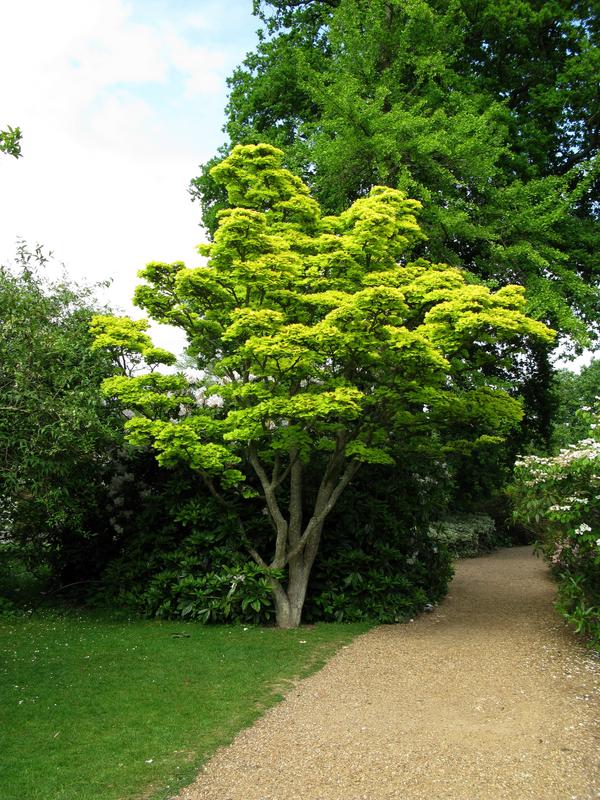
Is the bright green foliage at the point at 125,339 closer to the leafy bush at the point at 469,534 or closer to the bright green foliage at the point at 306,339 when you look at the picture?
the bright green foliage at the point at 306,339

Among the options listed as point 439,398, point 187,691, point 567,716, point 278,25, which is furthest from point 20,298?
point 278,25

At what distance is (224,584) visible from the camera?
934cm

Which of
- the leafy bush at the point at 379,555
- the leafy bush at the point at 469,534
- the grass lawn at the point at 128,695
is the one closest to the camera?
the grass lawn at the point at 128,695

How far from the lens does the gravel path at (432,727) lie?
4297 mm

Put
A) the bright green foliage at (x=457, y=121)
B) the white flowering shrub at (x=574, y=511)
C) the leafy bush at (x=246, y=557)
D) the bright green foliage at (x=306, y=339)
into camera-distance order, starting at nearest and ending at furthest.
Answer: the white flowering shrub at (x=574, y=511) → the bright green foliage at (x=306, y=339) → the leafy bush at (x=246, y=557) → the bright green foliage at (x=457, y=121)

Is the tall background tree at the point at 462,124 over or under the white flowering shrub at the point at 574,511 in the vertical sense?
over

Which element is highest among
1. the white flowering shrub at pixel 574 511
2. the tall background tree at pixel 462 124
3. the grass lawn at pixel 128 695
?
the tall background tree at pixel 462 124

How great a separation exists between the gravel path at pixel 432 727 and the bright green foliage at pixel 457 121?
6294 millimetres

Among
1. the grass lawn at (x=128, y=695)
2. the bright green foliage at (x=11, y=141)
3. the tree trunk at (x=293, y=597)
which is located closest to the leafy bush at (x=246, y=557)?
the tree trunk at (x=293, y=597)

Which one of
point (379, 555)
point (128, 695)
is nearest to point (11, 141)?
point (128, 695)

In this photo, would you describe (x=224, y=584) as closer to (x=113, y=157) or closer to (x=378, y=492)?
(x=378, y=492)

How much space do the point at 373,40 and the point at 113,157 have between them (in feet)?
21.7

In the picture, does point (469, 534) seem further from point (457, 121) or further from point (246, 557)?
point (457, 121)

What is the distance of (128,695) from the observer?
602 centimetres
